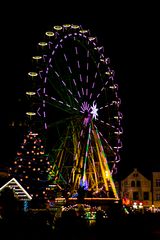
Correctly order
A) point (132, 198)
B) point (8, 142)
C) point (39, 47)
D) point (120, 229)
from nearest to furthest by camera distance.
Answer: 1. point (120, 229)
2. point (39, 47)
3. point (8, 142)
4. point (132, 198)

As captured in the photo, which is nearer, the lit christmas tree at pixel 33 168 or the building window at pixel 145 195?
the lit christmas tree at pixel 33 168

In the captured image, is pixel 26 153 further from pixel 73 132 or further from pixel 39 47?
pixel 39 47

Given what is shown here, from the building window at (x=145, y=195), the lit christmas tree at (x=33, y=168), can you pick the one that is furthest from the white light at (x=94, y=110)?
the building window at (x=145, y=195)

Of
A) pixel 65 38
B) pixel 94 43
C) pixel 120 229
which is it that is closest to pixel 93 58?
pixel 94 43

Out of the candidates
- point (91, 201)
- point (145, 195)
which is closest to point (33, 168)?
point (91, 201)

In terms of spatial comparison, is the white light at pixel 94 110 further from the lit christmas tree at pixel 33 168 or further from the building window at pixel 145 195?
the building window at pixel 145 195

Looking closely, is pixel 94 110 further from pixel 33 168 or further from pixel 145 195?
pixel 145 195

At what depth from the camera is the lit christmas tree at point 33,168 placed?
131 ft

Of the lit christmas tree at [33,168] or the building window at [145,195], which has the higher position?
the lit christmas tree at [33,168]

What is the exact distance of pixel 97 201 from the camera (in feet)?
131

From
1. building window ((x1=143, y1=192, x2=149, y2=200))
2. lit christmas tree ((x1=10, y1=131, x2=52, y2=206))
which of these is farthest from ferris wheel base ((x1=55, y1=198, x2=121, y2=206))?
building window ((x1=143, y1=192, x2=149, y2=200))

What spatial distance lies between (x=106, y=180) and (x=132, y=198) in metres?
33.7

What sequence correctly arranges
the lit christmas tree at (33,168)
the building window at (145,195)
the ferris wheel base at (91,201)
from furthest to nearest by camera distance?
the building window at (145,195) → the lit christmas tree at (33,168) → the ferris wheel base at (91,201)

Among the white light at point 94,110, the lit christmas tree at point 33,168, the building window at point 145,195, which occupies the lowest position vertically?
the building window at point 145,195
